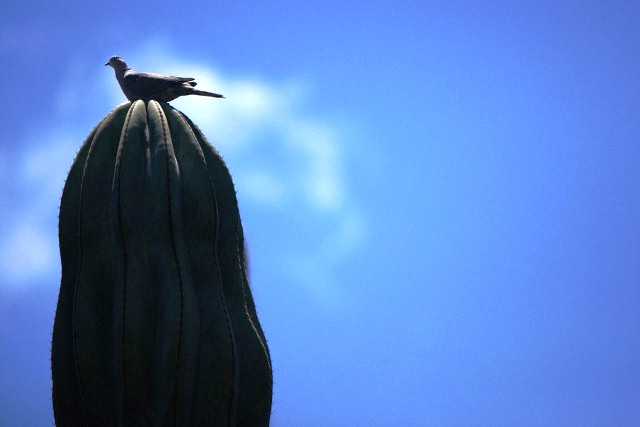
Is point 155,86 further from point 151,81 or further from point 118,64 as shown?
point 118,64

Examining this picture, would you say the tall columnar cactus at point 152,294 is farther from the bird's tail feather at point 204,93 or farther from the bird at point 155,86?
the bird's tail feather at point 204,93

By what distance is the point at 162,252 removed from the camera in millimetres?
6406

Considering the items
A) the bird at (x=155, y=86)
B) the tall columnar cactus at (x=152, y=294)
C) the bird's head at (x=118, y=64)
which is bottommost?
the tall columnar cactus at (x=152, y=294)

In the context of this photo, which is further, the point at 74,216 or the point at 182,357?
the point at 74,216

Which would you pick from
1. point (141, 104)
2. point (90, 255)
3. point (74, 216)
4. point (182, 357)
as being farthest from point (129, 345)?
point (141, 104)

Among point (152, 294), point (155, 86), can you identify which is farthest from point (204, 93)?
point (152, 294)

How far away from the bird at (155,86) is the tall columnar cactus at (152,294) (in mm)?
552

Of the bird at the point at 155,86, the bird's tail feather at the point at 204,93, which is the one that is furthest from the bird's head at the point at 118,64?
the bird's tail feather at the point at 204,93

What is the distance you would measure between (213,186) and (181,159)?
0.35 meters

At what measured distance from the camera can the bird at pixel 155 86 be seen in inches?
293

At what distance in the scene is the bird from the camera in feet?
24.5

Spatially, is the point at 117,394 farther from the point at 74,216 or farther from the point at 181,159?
the point at 181,159

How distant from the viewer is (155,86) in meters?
7.45

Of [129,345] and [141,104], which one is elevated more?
[141,104]
